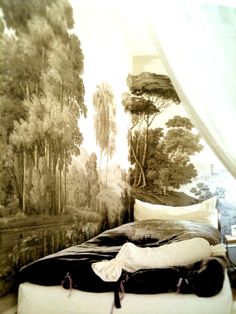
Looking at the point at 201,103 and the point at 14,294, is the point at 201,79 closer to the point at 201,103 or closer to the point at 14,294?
the point at 201,103

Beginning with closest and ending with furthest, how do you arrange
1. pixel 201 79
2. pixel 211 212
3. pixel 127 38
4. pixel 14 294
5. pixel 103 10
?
pixel 201 79
pixel 14 294
pixel 103 10
pixel 211 212
pixel 127 38

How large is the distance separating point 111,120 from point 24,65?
2.02 meters

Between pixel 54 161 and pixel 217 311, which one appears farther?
pixel 54 161

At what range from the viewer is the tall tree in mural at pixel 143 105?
4.54 meters

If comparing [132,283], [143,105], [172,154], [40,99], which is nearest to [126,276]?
[132,283]

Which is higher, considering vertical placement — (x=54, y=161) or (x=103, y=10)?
(x=103, y=10)

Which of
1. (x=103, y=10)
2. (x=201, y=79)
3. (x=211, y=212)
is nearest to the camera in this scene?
(x=201, y=79)

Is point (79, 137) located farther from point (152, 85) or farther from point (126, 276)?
point (152, 85)

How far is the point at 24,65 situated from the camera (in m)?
1.95

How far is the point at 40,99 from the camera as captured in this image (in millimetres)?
2166

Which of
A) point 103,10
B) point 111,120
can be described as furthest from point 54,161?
point 103,10

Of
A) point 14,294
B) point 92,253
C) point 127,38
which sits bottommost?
point 14,294

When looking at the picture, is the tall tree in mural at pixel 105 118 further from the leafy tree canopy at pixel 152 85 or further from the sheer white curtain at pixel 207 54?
the sheer white curtain at pixel 207 54

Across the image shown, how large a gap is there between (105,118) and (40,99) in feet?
5.17
